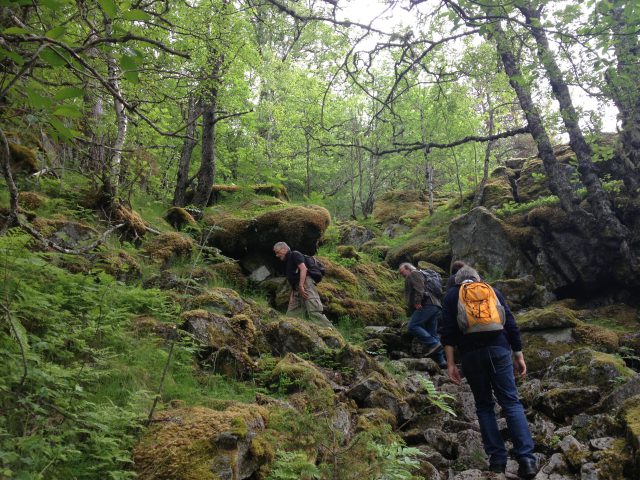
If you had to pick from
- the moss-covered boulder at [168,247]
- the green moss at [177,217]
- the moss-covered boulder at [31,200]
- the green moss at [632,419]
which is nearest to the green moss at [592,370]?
the green moss at [632,419]

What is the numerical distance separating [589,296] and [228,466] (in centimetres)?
1146

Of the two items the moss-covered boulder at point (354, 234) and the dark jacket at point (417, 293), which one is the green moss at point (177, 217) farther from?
the moss-covered boulder at point (354, 234)

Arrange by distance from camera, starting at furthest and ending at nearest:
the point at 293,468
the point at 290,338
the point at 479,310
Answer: the point at 290,338, the point at 479,310, the point at 293,468

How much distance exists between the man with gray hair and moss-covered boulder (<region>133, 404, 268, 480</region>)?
5.65m

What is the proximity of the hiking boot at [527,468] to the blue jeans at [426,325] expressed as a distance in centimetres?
460

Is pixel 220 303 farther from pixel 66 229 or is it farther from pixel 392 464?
pixel 392 464

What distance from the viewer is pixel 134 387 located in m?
4.07

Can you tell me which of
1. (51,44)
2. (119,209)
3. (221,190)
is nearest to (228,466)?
(51,44)

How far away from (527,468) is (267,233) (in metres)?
8.35

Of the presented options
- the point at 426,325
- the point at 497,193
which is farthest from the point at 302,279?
the point at 497,193

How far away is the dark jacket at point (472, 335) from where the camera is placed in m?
5.13

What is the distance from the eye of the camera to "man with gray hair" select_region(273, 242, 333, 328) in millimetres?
9469

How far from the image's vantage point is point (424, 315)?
9414 millimetres

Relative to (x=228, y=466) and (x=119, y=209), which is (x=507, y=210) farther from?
(x=228, y=466)
